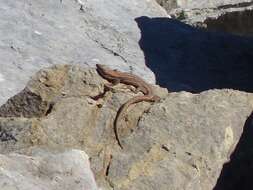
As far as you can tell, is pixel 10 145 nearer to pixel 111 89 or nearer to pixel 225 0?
pixel 111 89

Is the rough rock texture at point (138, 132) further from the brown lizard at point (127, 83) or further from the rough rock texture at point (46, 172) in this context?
the rough rock texture at point (46, 172)

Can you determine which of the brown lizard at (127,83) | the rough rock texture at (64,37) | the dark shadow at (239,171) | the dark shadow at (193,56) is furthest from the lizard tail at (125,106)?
the dark shadow at (193,56)

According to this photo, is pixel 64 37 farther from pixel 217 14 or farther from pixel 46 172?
pixel 46 172

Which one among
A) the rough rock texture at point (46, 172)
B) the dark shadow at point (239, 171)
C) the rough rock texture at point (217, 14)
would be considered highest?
the rough rock texture at point (46, 172)

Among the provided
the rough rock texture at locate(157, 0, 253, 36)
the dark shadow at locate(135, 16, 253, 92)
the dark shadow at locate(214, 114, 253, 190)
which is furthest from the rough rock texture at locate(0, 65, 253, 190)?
the rough rock texture at locate(157, 0, 253, 36)

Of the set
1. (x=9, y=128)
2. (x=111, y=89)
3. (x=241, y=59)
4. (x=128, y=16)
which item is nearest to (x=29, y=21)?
(x=128, y=16)

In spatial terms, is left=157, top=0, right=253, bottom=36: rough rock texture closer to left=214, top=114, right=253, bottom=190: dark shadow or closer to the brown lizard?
the brown lizard

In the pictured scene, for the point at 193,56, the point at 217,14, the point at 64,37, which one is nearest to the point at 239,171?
the point at 64,37
